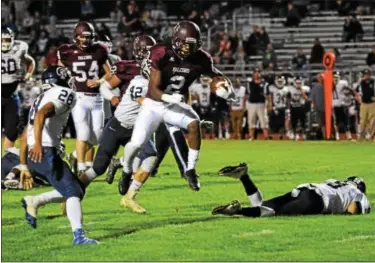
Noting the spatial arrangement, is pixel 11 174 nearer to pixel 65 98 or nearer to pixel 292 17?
pixel 65 98

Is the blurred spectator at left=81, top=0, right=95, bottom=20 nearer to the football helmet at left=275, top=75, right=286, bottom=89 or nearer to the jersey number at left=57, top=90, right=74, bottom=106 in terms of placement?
the football helmet at left=275, top=75, right=286, bottom=89

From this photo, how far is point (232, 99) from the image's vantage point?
10938 millimetres

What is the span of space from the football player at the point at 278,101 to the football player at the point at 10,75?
931 cm

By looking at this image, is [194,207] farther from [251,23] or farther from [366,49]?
[251,23]

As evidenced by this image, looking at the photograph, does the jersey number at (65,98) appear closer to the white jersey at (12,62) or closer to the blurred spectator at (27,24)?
the white jersey at (12,62)

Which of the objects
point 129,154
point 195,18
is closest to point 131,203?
point 129,154

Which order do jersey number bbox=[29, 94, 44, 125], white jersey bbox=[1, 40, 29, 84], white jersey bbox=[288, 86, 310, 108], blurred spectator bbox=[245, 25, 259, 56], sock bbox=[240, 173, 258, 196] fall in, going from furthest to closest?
blurred spectator bbox=[245, 25, 259, 56] → white jersey bbox=[288, 86, 310, 108] → white jersey bbox=[1, 40, 29, 84] → sock bbox=[240, 173, 258, 196] → jersey number bbox=[29, 94, 44, 125]

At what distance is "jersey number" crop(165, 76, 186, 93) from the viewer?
10.7 metres

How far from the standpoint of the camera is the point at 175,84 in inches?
424

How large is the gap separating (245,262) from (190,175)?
3050 millimetres

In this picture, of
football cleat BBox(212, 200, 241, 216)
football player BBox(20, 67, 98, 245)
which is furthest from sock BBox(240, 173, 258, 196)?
football player BBox(20, 67, 98, 245)

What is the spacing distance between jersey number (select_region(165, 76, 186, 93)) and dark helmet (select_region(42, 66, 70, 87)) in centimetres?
200

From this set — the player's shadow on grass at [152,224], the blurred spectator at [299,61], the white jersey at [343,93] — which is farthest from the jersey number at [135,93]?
the blurred spectator at [299,61]

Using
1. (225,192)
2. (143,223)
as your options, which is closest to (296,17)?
(225,192)
